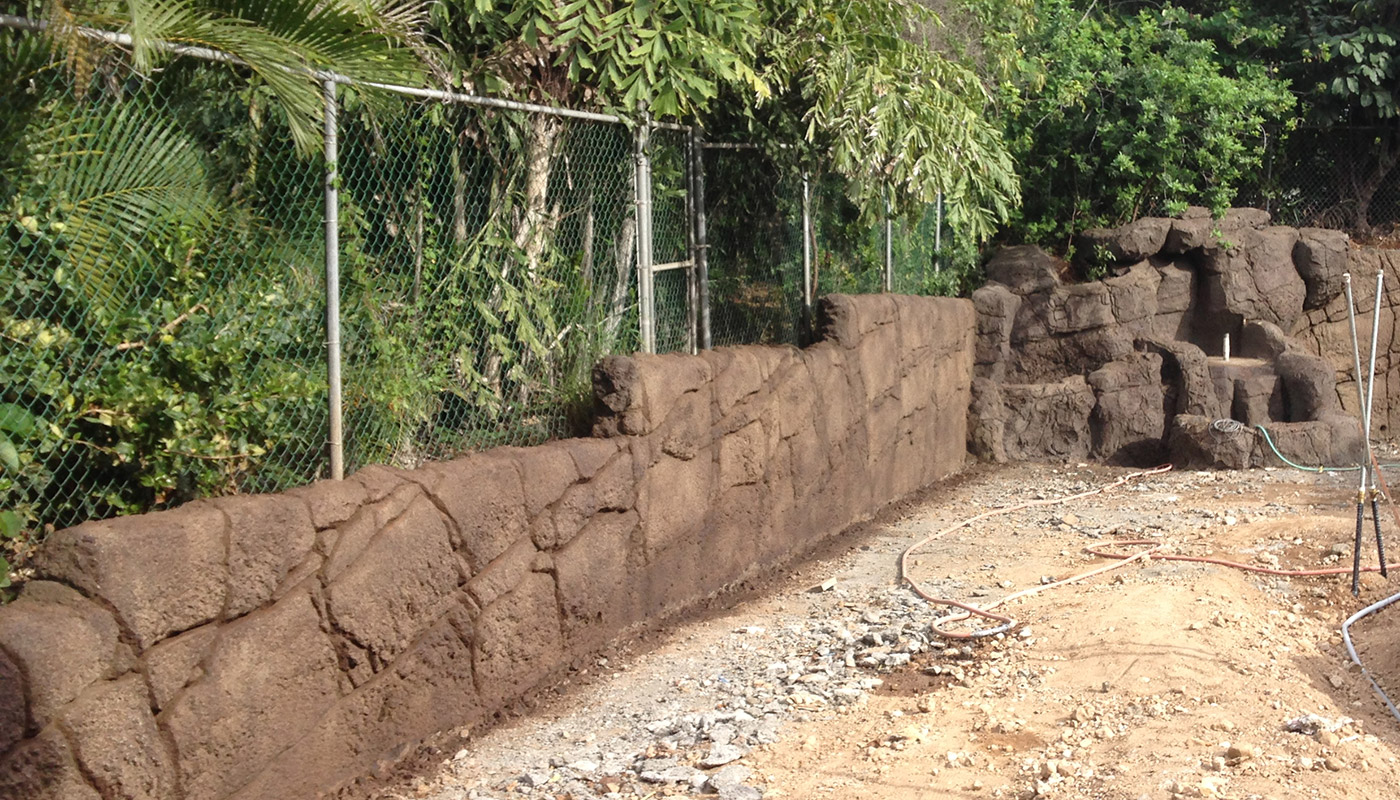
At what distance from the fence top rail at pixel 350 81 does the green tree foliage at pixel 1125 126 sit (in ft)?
27.7

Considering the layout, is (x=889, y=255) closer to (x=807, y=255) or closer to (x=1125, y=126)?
(x=807, y=255)

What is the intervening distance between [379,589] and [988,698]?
251cm

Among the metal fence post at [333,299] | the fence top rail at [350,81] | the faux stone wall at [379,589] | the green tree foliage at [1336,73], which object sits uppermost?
the green tree foliage at [1336,73]

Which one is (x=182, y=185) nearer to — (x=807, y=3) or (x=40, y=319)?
(x=40, y=319)

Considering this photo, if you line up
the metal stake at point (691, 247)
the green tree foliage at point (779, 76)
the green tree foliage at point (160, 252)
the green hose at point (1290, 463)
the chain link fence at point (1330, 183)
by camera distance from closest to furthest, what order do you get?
the green tree foliage at point (160, 252) < the green tree foliage at point (779, 76) < the metal stake at point (691, 247) < the green hose at point (1290, 463) < the chain link fence at point (1330, 183)

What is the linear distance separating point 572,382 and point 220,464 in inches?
92.5

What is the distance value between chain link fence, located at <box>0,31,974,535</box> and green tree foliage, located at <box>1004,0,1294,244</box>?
331 inches

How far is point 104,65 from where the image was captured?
3.92m

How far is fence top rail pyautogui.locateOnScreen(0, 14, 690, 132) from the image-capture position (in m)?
3.59

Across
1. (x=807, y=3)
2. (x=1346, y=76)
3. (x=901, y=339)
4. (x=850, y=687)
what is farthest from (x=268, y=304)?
(x=1346, y=76)

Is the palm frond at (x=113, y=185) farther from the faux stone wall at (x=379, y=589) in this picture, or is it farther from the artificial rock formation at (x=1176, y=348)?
the artificial rock formation at (x=1176, y=348)

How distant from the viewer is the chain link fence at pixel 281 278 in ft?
12.5

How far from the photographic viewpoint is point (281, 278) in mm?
→ 4625

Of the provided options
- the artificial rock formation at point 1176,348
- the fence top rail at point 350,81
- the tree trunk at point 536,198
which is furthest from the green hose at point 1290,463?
the tree trunk at point 536,198
